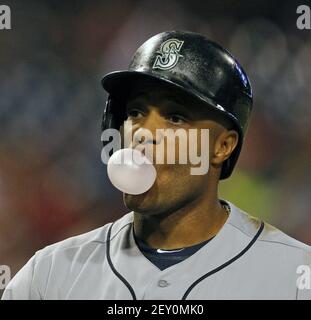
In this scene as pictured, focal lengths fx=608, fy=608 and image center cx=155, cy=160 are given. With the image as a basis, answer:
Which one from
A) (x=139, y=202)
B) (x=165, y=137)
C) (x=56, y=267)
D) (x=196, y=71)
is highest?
(x=196, y=71)

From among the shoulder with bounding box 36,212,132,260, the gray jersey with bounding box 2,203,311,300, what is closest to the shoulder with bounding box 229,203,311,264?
the gray jersey with bounding box 2,203,311,300

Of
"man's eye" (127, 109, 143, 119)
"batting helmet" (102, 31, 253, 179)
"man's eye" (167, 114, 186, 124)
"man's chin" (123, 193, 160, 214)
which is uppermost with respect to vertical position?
"batting helmet" (102, 31, 253, 179)

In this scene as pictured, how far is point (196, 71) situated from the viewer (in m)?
1.14

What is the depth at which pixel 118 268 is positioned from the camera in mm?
1240

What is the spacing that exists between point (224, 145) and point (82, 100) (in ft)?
1.92

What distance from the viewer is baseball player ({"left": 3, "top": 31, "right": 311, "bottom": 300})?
115 cm

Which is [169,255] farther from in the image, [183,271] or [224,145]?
[224,145]

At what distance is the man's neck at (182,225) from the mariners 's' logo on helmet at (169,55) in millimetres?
272

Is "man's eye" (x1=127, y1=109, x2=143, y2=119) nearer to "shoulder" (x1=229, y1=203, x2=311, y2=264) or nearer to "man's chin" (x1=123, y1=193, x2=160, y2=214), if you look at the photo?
"man's chin" (x1=123, y1=193, x2=160, y2=214)

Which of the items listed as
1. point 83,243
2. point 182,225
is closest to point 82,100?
point 83,243

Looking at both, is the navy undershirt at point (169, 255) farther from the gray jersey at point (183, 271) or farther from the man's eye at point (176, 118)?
the man's eye at point (176, 118)

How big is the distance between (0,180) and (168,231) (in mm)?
626

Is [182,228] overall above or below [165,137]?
below

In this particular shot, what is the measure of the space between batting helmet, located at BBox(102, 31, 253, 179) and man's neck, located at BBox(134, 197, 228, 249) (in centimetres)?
18
